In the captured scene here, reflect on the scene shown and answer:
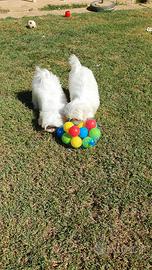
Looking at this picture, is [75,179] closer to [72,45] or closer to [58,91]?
[58,91]

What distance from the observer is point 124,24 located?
367 inches

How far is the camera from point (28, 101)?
5.77 metres


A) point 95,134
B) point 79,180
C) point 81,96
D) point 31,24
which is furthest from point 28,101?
point 31,24

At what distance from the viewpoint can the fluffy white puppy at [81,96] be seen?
4836 mm

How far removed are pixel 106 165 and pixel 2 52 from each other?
13.4 ft

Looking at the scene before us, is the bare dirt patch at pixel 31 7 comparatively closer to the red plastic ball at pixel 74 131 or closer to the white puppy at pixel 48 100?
the white puppy at pixel 48 100

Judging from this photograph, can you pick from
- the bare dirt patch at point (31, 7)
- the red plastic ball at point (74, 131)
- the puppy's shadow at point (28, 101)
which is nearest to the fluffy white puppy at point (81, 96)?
the red plastic ball at point (74, 131)

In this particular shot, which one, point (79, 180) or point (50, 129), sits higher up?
point (50, 129)

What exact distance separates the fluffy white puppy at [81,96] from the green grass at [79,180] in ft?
1.16

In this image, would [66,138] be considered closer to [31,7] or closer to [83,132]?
[83,132]

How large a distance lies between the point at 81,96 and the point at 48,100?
489 millimetres

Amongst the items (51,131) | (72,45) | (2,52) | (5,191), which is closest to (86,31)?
(72,45)

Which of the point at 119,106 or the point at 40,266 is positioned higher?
the point at 119,106

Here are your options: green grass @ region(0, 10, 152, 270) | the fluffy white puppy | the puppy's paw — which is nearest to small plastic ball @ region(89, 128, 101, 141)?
green grass @ region(0, 10, 152, 270)
